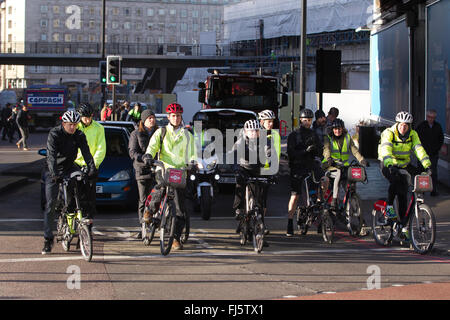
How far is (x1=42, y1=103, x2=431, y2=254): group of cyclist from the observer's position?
10.2 meters

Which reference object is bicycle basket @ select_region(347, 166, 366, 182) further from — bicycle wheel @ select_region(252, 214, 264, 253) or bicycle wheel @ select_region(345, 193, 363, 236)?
bicycle wheel @ select_region(252, 214, 264, 253)

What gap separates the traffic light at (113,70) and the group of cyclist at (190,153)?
527 inches

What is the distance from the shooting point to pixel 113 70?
2533cm

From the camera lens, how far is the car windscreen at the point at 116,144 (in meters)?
15.3

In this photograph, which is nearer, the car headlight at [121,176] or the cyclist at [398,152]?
the cyclist at [398,152]

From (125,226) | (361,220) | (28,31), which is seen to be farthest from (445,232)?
(28,31)

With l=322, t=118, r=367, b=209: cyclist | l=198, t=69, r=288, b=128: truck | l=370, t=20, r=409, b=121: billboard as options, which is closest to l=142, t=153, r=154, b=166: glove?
l=322, t=118, r=367, b=209: cyclist

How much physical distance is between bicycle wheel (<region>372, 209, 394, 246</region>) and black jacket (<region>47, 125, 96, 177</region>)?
404cm

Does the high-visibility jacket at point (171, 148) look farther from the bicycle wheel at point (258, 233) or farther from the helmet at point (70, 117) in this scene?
the bicycle wheel at point (258, 233)

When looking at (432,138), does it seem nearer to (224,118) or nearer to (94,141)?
(224,118)

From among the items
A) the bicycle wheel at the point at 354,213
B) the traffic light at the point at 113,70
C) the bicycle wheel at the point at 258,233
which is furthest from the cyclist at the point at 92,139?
the traffic light at the point at 113,70

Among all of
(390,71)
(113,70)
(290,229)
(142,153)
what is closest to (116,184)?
(142,153)

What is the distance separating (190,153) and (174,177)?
585 mm

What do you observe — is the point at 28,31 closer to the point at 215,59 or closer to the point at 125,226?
the point at 215,59
